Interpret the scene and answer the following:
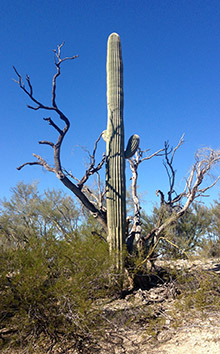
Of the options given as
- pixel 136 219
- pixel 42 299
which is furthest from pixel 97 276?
pixel 136 219

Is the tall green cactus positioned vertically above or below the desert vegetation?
above

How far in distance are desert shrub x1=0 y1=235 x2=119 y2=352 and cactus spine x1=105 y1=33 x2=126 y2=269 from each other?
2.34m

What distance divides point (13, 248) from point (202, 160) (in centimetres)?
618

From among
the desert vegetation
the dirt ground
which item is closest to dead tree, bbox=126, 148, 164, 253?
the desert vegetation

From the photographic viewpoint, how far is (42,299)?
13.8ft

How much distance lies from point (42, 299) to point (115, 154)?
450 centimetres

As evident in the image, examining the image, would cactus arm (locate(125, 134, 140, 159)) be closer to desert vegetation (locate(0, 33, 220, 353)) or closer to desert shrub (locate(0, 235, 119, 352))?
desert vegetation (locate(0, 33, 220, 353))

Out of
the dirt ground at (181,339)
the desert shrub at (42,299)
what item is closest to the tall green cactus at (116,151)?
the dirt ground at (181,339)

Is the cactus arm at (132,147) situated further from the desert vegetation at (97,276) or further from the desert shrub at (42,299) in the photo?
the desert shrub at (42,299)

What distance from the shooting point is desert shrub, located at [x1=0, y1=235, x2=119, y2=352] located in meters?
4.15

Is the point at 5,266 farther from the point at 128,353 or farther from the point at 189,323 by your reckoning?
the point at 189,323

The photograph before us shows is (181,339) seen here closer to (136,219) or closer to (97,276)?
(97,276)

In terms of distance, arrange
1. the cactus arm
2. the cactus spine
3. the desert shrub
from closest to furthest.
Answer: the desert shrub < the cactus spine < the cactus arm

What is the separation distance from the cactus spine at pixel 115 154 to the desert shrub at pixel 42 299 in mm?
2343
